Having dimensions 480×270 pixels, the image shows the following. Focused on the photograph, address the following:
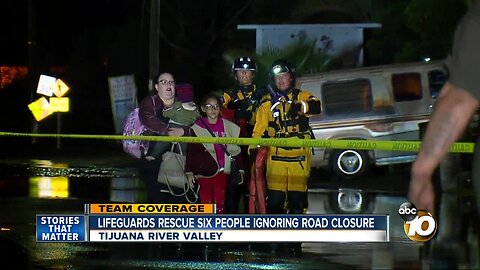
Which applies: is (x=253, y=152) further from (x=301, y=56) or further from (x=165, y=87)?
(x=301, y=56)

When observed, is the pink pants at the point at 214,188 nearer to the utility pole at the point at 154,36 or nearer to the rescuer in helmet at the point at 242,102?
the rescuer in helmet at the point at 242,102

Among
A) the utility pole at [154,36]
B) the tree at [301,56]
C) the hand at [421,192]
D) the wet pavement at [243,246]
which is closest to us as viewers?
the hand at [421,192]

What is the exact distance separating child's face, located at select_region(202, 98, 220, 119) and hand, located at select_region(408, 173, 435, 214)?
637 centimetres

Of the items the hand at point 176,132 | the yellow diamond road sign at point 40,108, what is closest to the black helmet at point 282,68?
the hand at point 176,132

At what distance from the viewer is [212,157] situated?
31.4 ft

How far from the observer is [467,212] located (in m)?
12.1

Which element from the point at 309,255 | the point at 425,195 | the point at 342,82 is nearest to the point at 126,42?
the point at 342,82

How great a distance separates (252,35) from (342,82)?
15.7m

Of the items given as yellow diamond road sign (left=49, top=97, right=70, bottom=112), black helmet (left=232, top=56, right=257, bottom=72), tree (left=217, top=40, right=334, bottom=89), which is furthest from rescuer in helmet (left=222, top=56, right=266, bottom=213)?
yellow diamond road sign (left=49, top=97, right=70, bottom=112)

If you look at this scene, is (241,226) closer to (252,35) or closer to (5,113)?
(252,35)

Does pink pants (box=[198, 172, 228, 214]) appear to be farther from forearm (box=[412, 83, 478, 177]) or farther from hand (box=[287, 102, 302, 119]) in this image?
forearm (box=[412, 83, 478, 177])

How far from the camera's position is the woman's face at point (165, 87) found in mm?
9242

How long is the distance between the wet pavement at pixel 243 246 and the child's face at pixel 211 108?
1.12 meters

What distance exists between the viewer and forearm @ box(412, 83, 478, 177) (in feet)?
9.20
